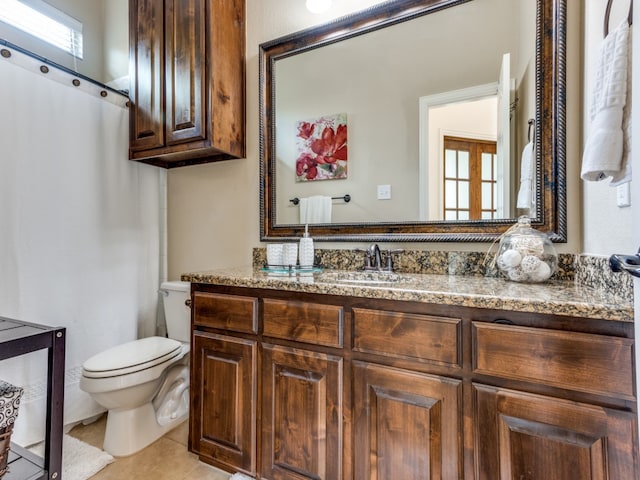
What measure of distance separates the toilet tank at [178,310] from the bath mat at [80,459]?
65 cm

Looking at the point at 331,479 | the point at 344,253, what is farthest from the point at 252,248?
the point at 331,479

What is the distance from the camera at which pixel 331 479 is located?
3.78ft

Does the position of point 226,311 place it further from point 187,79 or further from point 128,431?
point 187,79

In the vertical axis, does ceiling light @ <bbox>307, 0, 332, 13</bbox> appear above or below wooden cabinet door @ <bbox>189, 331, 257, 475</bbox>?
above

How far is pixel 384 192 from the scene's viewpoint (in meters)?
1.62

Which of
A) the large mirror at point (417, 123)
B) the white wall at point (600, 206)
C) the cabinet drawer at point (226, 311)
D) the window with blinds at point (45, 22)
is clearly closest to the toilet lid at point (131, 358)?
the cabinet drawer at point (226, 311)

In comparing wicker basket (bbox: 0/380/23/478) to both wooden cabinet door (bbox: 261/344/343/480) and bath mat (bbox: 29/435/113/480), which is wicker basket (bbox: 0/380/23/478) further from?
wooden cabinet door (bbox: 261/344/343/480)

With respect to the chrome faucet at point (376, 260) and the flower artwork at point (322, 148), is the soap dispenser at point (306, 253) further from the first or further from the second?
the flower artwork at point (322, 148)

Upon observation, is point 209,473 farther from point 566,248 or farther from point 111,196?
point 566,248

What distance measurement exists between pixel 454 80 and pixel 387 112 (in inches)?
12.6

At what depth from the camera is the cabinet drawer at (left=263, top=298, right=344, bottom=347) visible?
115cm

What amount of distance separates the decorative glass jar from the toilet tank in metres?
1.70

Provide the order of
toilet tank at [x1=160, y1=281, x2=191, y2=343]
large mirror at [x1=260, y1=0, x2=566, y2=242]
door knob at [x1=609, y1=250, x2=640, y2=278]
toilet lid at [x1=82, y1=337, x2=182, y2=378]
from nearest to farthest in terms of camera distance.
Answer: door knob at [x1=609, y1=250, x2=640, y2=278], large mirror at [x1=260, y1=0, x2=566, y2=242], toilet lid at [x1=82, y1=337, x2=182, y2=378], toilet tank at [x1=160, y1=281, x2=191, y2=343]

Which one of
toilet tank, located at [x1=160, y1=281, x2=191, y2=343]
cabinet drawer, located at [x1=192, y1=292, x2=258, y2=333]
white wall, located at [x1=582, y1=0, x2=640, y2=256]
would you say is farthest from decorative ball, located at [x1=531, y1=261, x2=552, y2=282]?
toilet tank, located at [x1=160, y1=281, x2=191, y2=343]
